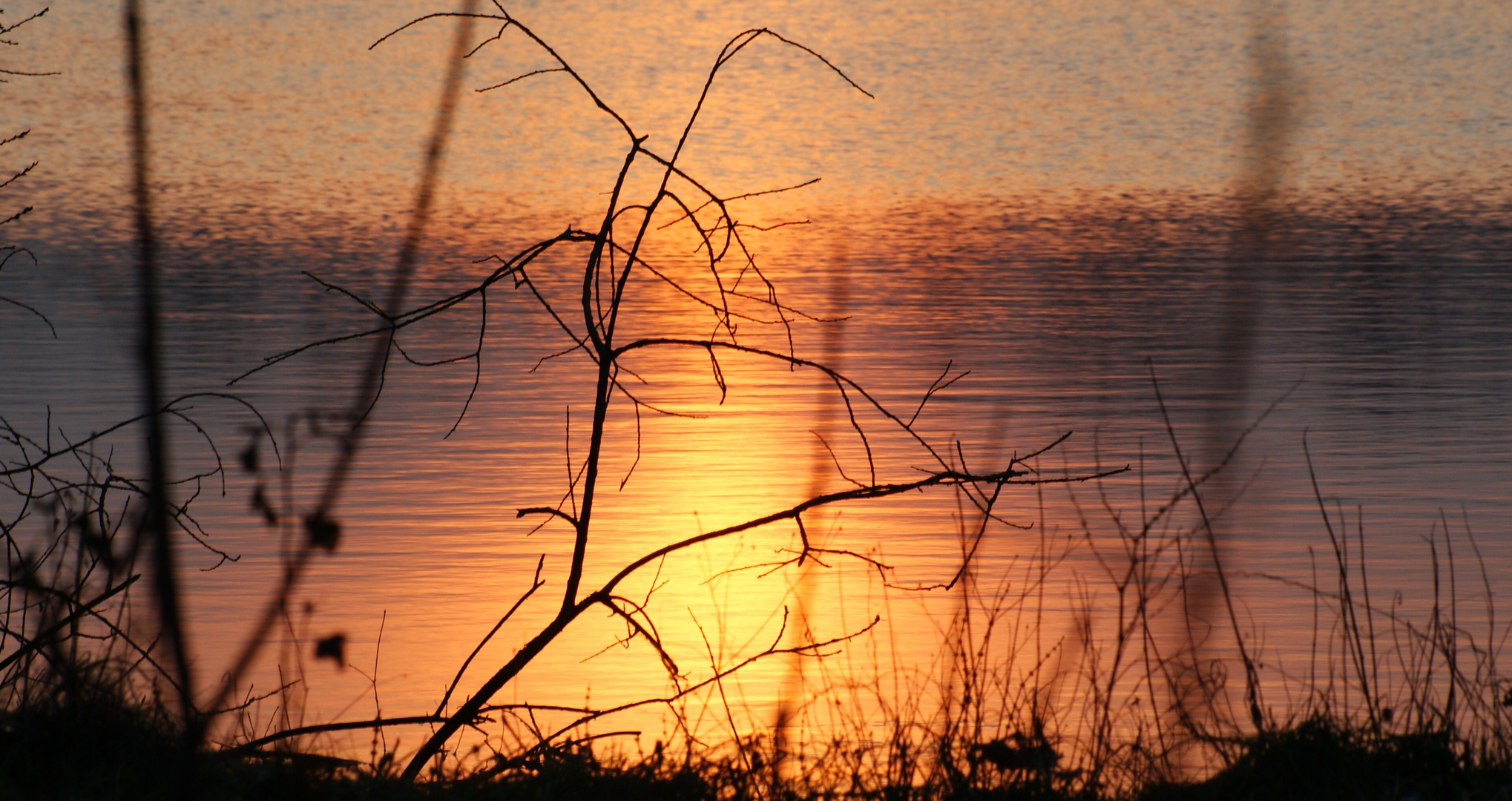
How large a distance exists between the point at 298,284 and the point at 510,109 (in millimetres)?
69139

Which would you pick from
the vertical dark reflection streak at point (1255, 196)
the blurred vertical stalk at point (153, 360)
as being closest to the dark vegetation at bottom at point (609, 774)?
the vertical dark reflection streak at point (1255, 196)

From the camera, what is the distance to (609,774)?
457 centimetres

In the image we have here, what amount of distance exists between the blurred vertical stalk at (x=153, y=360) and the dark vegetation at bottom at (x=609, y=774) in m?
2.33

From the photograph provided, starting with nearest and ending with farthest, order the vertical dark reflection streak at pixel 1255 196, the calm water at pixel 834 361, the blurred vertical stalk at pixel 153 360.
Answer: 1. the blurred vertical stalk at pixel 153 360
2. the vertical dark reflection streak at pixel 1255 196
3. the calm water at pixel 834 361

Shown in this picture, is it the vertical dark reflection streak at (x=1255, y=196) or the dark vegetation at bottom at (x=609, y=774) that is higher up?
the vertical dark reflection streak at (x=1255, y=196)

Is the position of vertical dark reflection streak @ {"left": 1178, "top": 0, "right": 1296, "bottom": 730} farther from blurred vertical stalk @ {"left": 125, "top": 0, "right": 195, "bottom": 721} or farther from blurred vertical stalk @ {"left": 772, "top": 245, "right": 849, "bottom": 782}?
blurred vertical stalk @ {"left": 125, "top": 0, "right": 195, "bottom": 721}

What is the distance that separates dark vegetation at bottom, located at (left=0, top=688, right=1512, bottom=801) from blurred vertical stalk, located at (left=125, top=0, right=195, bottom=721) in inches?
91.6

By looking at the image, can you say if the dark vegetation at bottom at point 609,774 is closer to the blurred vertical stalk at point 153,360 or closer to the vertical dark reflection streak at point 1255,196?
the vertical dark reflection streak at point 1255,196

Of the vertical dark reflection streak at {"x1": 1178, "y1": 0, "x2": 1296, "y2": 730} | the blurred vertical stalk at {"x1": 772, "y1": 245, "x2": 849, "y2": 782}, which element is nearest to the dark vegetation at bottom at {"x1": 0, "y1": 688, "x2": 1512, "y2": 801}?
the blurred vertical stalk at {"x1": 772, "y1": 245, "x2": 849, "y2": 782}

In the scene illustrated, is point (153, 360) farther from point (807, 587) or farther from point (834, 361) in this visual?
point (807, 587)

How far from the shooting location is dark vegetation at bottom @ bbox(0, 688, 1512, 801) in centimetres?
435

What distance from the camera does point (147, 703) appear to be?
4.90 metres

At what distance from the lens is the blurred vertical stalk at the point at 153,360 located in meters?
2.01

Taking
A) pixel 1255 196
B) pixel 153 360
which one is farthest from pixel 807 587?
pixel 153 360
